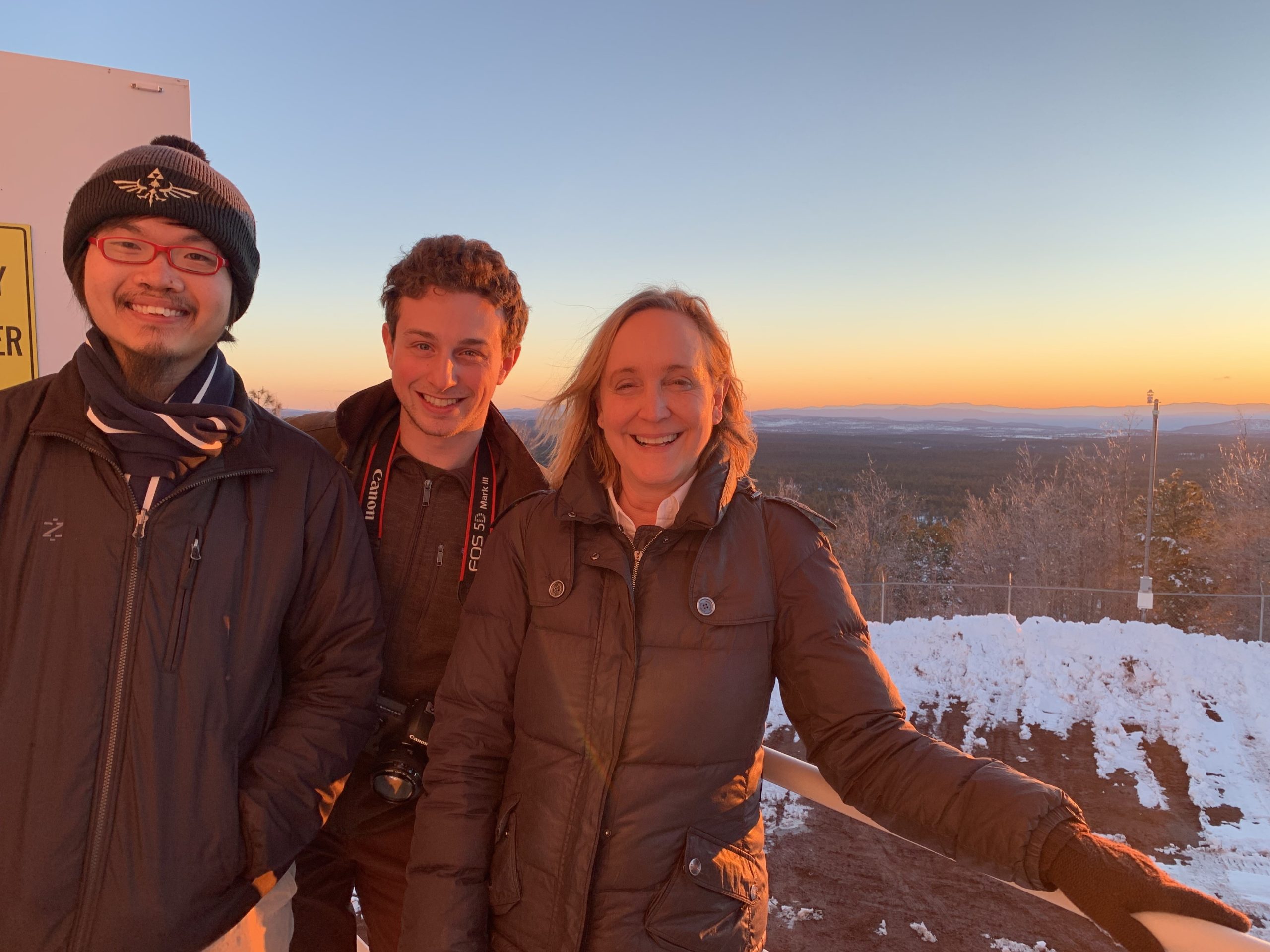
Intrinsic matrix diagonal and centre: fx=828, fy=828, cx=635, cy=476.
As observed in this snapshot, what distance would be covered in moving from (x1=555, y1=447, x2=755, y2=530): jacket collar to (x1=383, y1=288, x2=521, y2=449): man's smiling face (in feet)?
1.71

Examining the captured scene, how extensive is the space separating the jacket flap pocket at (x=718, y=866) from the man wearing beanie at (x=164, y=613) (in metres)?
0.76

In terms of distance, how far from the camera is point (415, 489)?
220 cm

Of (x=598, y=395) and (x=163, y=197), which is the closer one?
(x=163, y=197)

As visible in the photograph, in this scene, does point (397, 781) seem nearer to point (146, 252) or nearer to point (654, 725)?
point (654, 725)

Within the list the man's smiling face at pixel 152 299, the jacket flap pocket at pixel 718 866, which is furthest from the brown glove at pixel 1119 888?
the man's smiling face at pixel 152 299

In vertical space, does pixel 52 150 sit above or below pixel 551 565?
above

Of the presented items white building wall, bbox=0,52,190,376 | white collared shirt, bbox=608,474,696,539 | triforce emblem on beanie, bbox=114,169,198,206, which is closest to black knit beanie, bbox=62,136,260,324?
triforce emblem on beanie, bbox=114,169,198,206

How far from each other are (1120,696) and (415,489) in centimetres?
1201

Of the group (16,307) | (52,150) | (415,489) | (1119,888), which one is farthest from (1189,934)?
(52,150)

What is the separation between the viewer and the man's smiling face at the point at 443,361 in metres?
2.17

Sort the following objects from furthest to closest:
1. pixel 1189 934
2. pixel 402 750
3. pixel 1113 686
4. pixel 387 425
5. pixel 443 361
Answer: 1. pixel 1113 686
2. pixel 387 425
3. pixel 443 361
4. pixel 402 750
5. pixel 1189 934

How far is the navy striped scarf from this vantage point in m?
1.51

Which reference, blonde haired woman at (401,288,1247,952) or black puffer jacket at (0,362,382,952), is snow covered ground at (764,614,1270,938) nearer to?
blonde haired woman at (401,288,1247,952)

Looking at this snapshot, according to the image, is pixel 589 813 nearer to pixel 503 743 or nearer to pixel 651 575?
pixel 503 743
